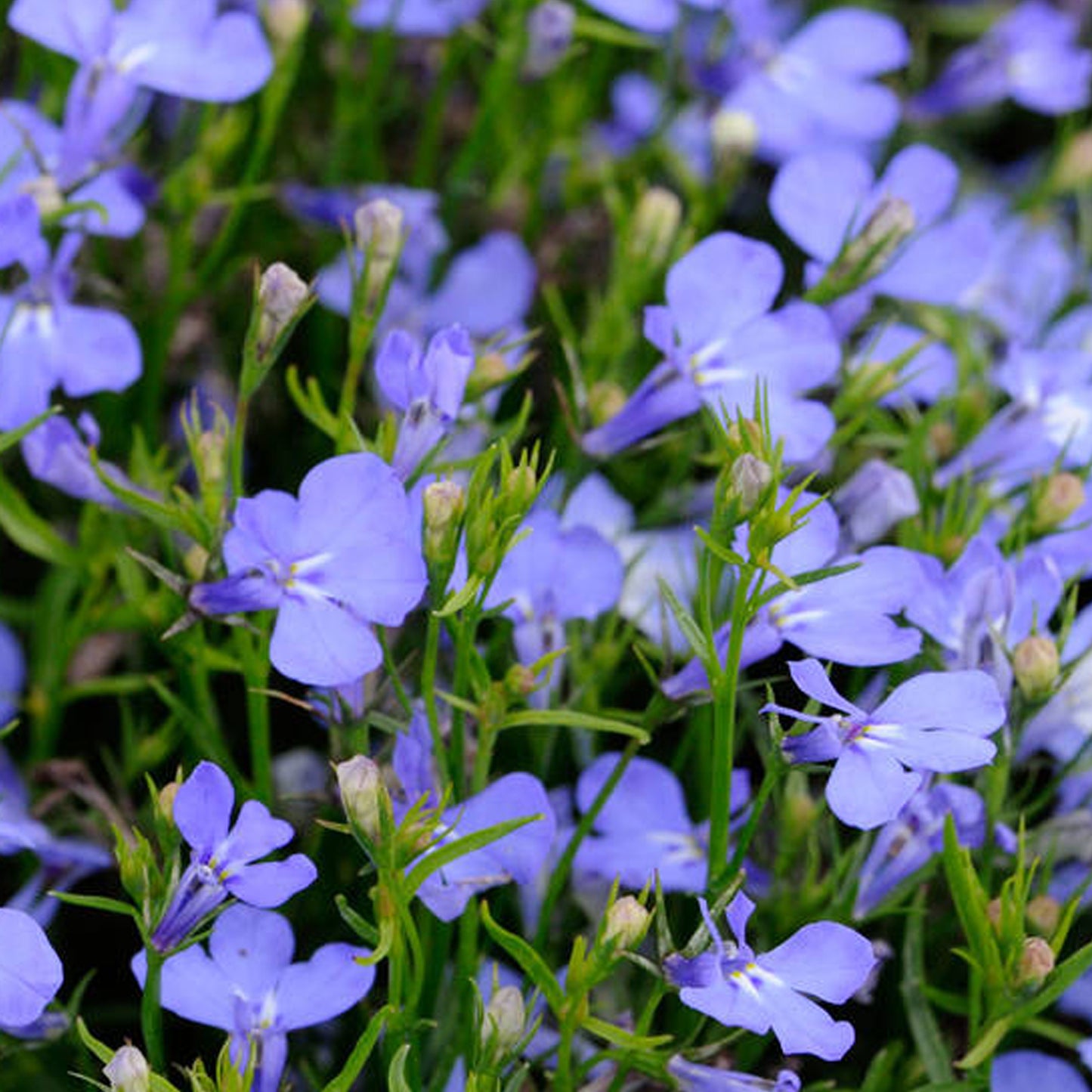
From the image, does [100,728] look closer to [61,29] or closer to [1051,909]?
[61,29]

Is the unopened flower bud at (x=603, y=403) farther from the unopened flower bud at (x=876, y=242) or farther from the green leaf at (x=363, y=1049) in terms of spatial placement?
the green leaf at (x=363, y=1049)

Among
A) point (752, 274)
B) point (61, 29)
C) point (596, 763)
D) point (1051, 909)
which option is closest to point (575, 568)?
point (596, 763)

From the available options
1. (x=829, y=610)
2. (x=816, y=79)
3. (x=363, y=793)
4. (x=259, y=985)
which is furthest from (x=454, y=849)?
(x=816, y=79)

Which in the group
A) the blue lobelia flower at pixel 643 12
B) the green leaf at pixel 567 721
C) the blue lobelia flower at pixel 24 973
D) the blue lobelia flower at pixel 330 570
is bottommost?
the blue lobelia flower at pixel 24 973

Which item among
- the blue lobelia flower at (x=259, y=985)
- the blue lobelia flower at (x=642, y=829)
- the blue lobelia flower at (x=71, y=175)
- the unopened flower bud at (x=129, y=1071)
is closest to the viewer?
the unopened flower bud at (x=129, y=1071)

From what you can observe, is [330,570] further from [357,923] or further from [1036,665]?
[1036,665]

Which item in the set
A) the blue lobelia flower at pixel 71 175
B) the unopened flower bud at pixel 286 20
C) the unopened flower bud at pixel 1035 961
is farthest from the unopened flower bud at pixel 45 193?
the unopened flower bud at pixel 1035 961
